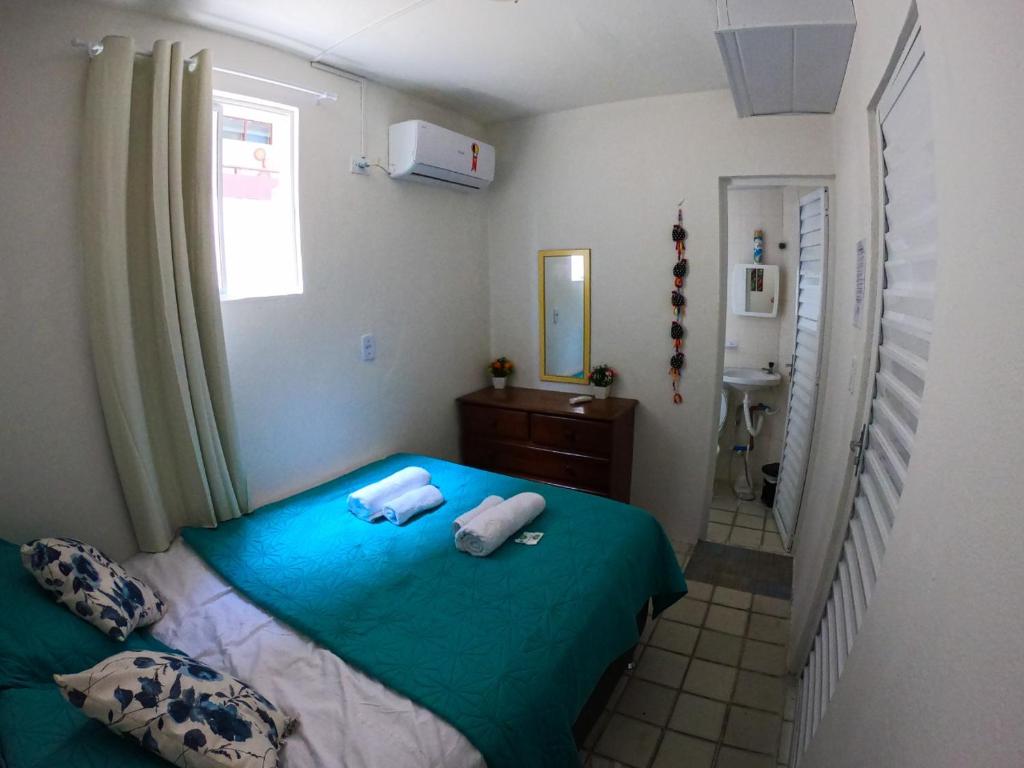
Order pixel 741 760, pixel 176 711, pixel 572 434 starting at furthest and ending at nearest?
pixel 572 434 < pixel 741 760 < pixel 176 711

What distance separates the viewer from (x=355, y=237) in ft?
8.90

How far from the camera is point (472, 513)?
2143 millimetres

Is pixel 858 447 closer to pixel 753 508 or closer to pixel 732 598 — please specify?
pixel 732 598

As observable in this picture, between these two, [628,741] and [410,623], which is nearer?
[410,623]

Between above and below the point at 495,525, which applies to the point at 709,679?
below

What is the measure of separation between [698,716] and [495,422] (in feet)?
6.06

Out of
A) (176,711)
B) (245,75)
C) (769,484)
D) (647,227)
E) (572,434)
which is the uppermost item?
(245,75)

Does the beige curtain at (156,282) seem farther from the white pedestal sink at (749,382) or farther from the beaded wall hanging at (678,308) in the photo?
the white pedestal sink at (749,382)

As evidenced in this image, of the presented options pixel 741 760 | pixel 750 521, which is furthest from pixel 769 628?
pixel 750 521

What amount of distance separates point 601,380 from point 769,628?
5.06 ft

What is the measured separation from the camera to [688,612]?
2.66 metres

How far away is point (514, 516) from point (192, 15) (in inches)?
83.8

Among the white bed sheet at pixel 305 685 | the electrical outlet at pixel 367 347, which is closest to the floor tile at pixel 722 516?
the electrical outlet at pixel 367 347

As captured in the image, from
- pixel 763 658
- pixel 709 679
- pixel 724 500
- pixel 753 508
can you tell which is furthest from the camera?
pixel 724 500
